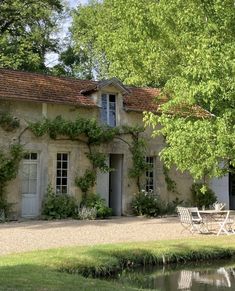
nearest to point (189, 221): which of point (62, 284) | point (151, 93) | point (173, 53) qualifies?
point (173, 53)

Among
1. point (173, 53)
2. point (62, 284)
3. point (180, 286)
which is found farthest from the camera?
point (173, 53)

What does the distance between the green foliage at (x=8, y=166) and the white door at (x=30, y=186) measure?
66 centimetres

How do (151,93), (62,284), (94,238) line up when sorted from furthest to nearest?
(151,93)
(94,238)
(62,284)

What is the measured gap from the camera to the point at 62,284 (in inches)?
311

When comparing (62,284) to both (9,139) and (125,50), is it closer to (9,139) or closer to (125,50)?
(125,50)

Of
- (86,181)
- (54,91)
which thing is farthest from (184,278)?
(54,91)

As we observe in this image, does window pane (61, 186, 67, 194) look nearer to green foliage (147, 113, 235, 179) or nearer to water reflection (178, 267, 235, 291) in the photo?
green foliage (147, 113, 235, 179)

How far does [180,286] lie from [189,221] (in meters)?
5.99

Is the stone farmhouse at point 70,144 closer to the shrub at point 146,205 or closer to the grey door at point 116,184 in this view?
the grey door at point 116,184

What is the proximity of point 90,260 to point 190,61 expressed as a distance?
5.38m

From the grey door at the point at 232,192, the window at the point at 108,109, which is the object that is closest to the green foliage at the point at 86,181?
the window at the point at 108,109

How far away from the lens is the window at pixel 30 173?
19250 mm

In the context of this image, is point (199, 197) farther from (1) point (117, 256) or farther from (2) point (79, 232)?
(1) point (117, 256)

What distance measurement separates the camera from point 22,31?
30.1 meters
